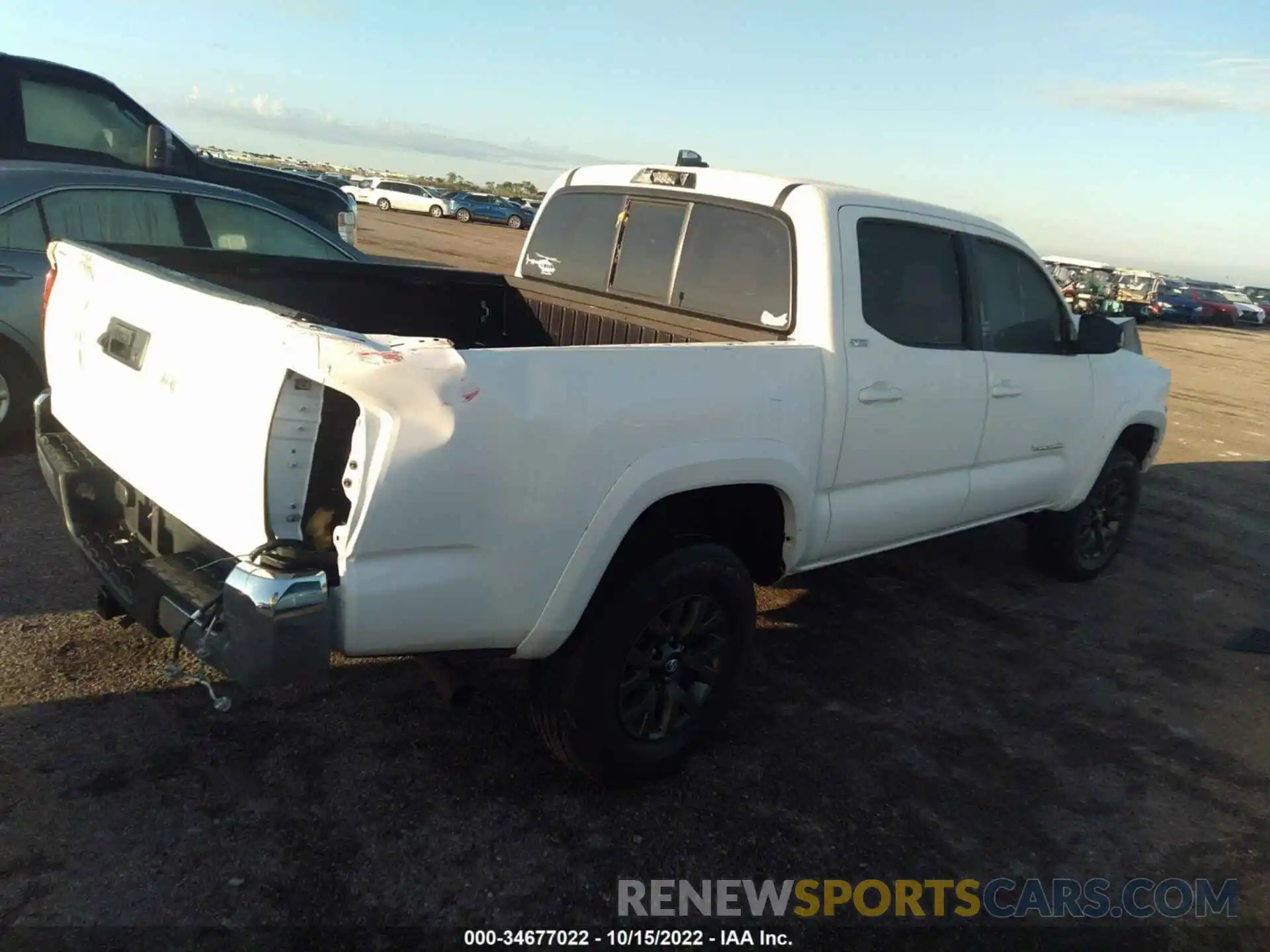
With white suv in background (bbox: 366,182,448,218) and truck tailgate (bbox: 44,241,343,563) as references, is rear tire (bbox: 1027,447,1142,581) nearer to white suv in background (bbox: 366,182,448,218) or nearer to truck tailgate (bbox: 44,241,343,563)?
truck tailgate (bbox: 44,241,343,563)

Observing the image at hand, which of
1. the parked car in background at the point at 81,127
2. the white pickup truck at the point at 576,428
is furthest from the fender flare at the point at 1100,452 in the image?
the parked car in background at the point at 81,127

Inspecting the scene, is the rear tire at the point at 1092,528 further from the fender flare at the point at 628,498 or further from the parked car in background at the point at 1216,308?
the parked car in background at the point at 1216,308

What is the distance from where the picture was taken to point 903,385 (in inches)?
145

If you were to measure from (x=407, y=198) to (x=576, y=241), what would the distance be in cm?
4080

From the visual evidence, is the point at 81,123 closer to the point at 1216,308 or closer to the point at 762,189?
the point at 762,189

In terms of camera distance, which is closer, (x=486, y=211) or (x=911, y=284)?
(x=911, y=284)

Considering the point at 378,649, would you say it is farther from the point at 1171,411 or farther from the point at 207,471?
the point at 1171,411

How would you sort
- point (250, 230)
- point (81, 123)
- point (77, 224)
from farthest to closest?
point (81, 123) < point (250, 230) < point (77, 224)

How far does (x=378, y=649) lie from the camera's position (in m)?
2.40

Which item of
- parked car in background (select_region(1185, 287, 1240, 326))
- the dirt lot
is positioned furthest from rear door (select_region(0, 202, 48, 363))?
parked car in background (select_region(1185, 287, 1240, 326))

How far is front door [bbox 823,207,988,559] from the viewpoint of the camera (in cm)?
353

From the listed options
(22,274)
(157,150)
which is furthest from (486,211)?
(22,274)

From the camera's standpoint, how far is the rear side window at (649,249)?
13.1ft

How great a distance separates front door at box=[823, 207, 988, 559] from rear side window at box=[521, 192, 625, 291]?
3.95ft
